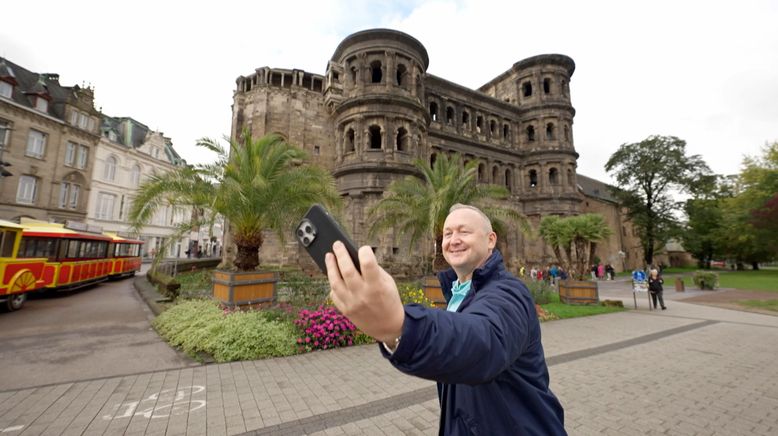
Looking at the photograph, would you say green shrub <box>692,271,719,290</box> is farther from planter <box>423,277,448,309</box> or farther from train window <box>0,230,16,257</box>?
train window <box>0,230,16,257</box>

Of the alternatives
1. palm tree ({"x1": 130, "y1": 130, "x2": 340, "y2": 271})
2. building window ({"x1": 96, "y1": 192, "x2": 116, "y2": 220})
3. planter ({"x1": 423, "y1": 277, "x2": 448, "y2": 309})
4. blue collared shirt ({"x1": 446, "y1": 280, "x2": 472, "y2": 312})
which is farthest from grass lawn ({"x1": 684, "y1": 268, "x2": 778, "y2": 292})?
building window ({"x1": 96, "y1": 192, "x2": 116, "y2": 220})

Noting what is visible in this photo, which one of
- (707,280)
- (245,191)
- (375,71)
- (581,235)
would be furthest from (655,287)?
(375,71)

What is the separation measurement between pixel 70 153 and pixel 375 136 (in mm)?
25443

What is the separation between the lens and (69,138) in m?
24.8

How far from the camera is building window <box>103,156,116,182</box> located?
28.6 metres

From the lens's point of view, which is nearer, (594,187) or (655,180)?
(655,180)

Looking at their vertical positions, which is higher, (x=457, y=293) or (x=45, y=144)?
(x=45, y=144)

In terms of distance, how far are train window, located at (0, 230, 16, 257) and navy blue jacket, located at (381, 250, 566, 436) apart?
13.0 m

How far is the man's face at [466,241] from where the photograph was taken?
168 cm

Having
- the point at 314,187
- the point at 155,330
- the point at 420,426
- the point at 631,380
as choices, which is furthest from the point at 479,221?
the point at 155,330

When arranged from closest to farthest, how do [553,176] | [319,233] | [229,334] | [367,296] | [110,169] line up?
1. [367,296]
2. [319,233]
3. [229,334]
4. [553,176]
5. [110,169]

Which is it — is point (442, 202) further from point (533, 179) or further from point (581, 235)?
point (533, 179)

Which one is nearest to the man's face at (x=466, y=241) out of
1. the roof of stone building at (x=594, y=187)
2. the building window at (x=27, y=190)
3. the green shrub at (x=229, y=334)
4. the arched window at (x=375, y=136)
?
the green shrub at (x=229, y=334)

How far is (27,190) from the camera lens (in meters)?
22.4
